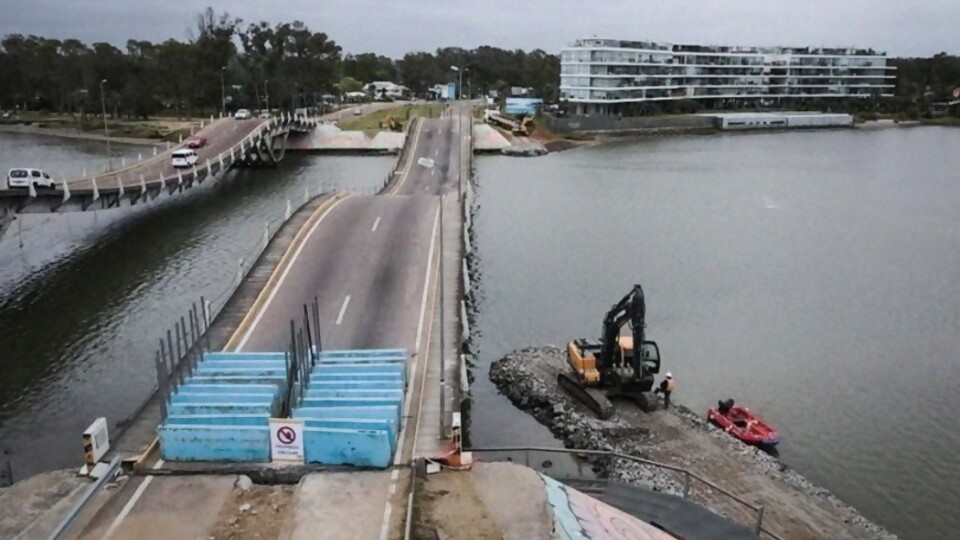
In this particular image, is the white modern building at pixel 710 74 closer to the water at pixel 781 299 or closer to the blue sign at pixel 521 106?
the blue sign at pixel 521 106

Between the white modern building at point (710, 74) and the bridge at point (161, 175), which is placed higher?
the white modern building at point (710, 74)

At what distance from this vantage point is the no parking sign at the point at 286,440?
21188mm

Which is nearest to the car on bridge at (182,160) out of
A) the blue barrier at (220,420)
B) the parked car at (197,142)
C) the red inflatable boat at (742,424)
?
the parked car at (197,142)

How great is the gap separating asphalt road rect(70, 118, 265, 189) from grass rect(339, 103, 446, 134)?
20.3 metres

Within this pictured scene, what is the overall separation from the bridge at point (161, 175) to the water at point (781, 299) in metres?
24.8

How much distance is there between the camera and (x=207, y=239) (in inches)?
2340

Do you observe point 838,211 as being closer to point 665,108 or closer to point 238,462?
point 238,462

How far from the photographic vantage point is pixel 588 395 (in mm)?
31156

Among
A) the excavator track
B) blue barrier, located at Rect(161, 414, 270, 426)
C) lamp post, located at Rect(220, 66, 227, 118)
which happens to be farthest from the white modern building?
blue barrier, located at Rect(161, 414, 270, 426)

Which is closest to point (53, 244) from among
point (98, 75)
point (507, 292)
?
point (507, 292)

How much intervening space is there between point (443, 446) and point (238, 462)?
5502mm

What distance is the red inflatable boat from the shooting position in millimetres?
29297

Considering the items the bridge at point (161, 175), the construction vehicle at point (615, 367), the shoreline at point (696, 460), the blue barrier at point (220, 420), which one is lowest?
the shoreline at point (696, 460)

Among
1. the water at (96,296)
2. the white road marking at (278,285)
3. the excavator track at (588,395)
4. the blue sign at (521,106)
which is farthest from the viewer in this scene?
the blue sign at (521,106)
